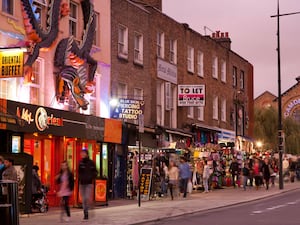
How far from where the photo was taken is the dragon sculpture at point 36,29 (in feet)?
72.4

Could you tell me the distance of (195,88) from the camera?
34.1 metres

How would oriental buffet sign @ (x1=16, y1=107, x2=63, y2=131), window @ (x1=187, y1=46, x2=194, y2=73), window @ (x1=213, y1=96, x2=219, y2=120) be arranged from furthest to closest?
window @ (x1=213, y1=96, x2=219, y2=120) → window @ (x1=187, y1=46, x2=194, y2=73) → oriental buffet sign @ (x1=16, y1=107, x2=63, y2=131)

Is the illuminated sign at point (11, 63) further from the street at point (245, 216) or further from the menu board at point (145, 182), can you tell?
the menu board at point (145, 182)

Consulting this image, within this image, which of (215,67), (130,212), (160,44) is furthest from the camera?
(215,67)

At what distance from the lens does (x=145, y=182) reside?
2775 centimetres

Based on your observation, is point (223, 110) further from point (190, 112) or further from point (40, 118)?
point (40, 118)

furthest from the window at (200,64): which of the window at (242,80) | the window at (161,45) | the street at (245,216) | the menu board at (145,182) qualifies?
the street at (245,216)

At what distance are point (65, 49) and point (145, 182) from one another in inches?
264

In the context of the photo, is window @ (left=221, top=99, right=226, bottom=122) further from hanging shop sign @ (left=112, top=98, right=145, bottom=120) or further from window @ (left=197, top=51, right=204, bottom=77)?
hanging shop sign @ (left=112, top=98, right=145, bottom=120)

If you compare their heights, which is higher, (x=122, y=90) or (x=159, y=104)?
(x=122, y=90)

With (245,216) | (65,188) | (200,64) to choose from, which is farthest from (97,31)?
(200,64)

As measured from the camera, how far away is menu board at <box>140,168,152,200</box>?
1087 inches

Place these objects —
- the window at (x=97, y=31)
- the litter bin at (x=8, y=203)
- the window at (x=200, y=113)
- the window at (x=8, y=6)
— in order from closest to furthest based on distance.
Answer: the litter bin at (x=8, y=203)
the window at (x=8, y=6)
the window at (x=97, y=31)
the window at (x=200, y=113)

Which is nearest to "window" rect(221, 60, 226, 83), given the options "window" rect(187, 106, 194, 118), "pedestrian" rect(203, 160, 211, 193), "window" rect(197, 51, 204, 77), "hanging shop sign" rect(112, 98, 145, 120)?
"window" rect(197, 51, 204, 77)
